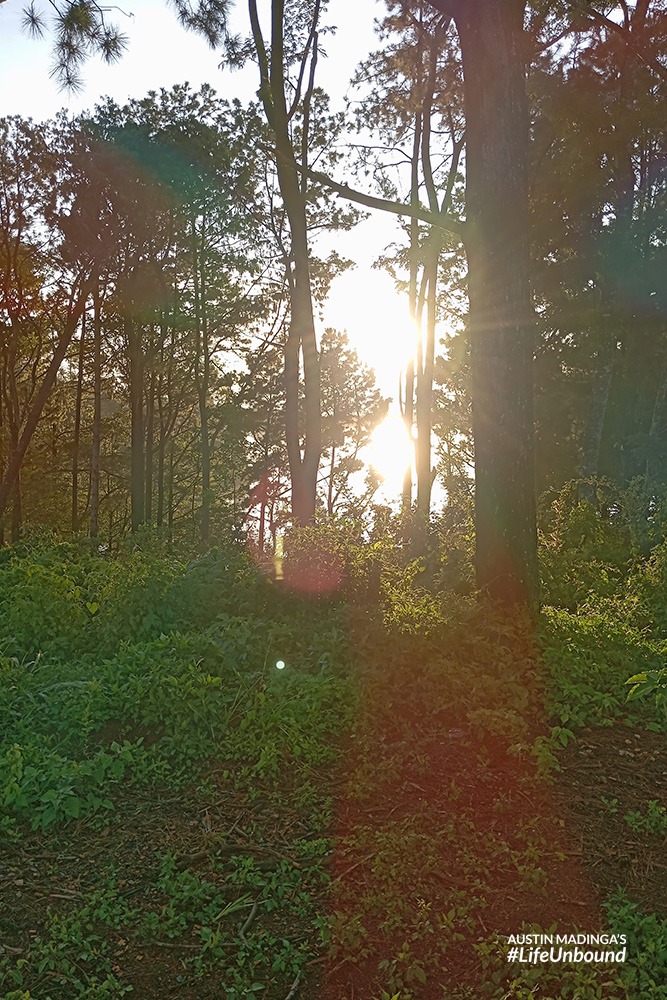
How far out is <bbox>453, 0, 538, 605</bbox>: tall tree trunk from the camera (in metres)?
6.04

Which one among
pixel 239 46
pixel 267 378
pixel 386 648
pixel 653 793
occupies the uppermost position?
pixel 239 46

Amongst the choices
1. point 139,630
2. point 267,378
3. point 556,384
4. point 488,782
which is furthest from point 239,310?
point 488,782

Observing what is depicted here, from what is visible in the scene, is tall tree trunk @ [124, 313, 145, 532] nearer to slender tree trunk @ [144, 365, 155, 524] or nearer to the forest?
slender tree trunk @ [144, 365, 155, 524]

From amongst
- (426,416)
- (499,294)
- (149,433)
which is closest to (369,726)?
(499,294)

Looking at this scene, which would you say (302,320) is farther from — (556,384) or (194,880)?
(556,384)

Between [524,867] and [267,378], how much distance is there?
29128mm

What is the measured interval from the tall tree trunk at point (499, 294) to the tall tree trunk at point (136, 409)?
58.6 feet

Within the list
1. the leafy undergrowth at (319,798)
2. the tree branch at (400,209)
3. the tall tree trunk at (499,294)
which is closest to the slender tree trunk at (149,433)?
the tree branch at (400,209)

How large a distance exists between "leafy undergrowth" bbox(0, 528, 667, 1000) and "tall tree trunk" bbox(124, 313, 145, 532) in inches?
688

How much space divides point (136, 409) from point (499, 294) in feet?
61.8

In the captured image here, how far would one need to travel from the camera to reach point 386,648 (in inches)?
194

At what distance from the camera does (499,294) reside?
6.21 metres

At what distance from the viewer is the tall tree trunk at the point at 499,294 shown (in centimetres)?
604

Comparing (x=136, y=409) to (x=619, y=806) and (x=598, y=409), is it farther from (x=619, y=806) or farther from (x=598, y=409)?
(x=619, y=806)
